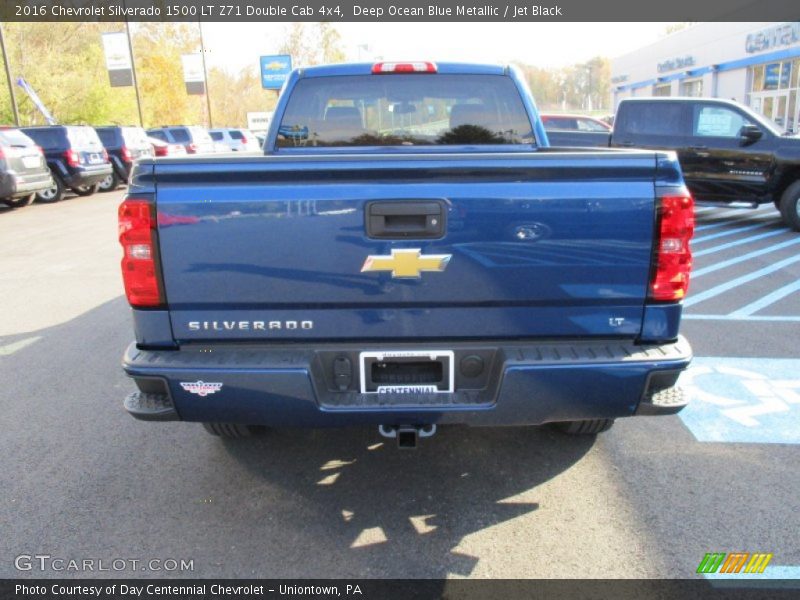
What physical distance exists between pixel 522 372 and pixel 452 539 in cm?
85

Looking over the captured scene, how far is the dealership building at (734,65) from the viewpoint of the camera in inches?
1067

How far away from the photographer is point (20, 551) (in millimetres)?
2789

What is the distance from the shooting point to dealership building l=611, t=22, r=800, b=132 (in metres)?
27.1

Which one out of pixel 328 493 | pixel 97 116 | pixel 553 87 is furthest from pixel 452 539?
pixel 553 87

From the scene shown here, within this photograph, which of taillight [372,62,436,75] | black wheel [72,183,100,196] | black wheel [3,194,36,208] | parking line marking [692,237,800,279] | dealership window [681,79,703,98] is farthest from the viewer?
dealership window [681,79,703,98]

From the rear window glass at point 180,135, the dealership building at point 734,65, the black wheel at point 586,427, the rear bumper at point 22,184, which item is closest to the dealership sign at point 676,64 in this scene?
the dealership building at point 734,65

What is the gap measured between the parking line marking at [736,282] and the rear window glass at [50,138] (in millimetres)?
15946

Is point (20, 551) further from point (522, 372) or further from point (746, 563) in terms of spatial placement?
point (746, 563)

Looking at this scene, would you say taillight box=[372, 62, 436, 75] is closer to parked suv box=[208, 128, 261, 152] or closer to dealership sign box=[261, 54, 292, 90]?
parked suv box=[208, 128, 261, 152]

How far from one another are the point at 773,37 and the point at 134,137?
26459 mm

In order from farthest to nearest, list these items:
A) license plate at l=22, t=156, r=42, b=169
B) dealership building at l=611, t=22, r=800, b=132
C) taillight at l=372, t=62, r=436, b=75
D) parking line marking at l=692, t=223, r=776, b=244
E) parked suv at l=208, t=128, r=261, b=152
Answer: parked suv at l=208, t=128, r=261, b=152, dealership building at l=611, t=22, r=800, b=132, license plate at l=22, t=156, r=42, b=169, parking line marking at l=692, t=223, r=776, b=244, taillight at l=372, t=62, r=436, b=75

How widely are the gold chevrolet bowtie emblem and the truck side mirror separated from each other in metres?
9.39

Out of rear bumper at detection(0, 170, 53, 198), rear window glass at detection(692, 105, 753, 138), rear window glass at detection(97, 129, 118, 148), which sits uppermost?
rear window glass at detection(97, 129, 118, 148)

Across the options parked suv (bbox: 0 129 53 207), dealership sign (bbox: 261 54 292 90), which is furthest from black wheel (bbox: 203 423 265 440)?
dealership sign (bbox: 261 54 292 90)
